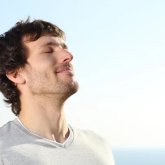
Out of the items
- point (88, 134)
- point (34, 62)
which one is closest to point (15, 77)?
point (34, 62)

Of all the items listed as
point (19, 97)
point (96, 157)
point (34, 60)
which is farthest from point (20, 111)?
point (96, 157)

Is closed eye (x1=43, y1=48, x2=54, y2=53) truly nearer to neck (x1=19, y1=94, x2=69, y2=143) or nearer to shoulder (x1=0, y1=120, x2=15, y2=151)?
neck (x1=19, y1=94, x2=69, y2=143)

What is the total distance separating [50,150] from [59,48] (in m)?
1.11

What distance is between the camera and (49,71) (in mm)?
4582

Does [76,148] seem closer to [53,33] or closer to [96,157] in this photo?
[96,157]

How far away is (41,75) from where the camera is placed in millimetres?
4594

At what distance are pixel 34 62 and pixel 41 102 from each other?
1.41 feet

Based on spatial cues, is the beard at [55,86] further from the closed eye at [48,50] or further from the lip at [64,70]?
the closed eye at [48,50]

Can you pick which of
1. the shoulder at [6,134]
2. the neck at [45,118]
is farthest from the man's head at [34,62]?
the shoulder at [6,134]

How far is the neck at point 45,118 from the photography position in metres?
4.46

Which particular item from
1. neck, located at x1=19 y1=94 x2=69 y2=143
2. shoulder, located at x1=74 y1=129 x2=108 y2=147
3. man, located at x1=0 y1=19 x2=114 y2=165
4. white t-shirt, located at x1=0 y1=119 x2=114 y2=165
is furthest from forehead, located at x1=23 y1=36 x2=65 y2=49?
shoulder, located at x1=74 y1=129 x2=108 y2=147

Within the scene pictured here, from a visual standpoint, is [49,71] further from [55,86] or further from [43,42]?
[43,42]

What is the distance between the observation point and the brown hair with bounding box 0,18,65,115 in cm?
491

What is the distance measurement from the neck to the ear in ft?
0.81
